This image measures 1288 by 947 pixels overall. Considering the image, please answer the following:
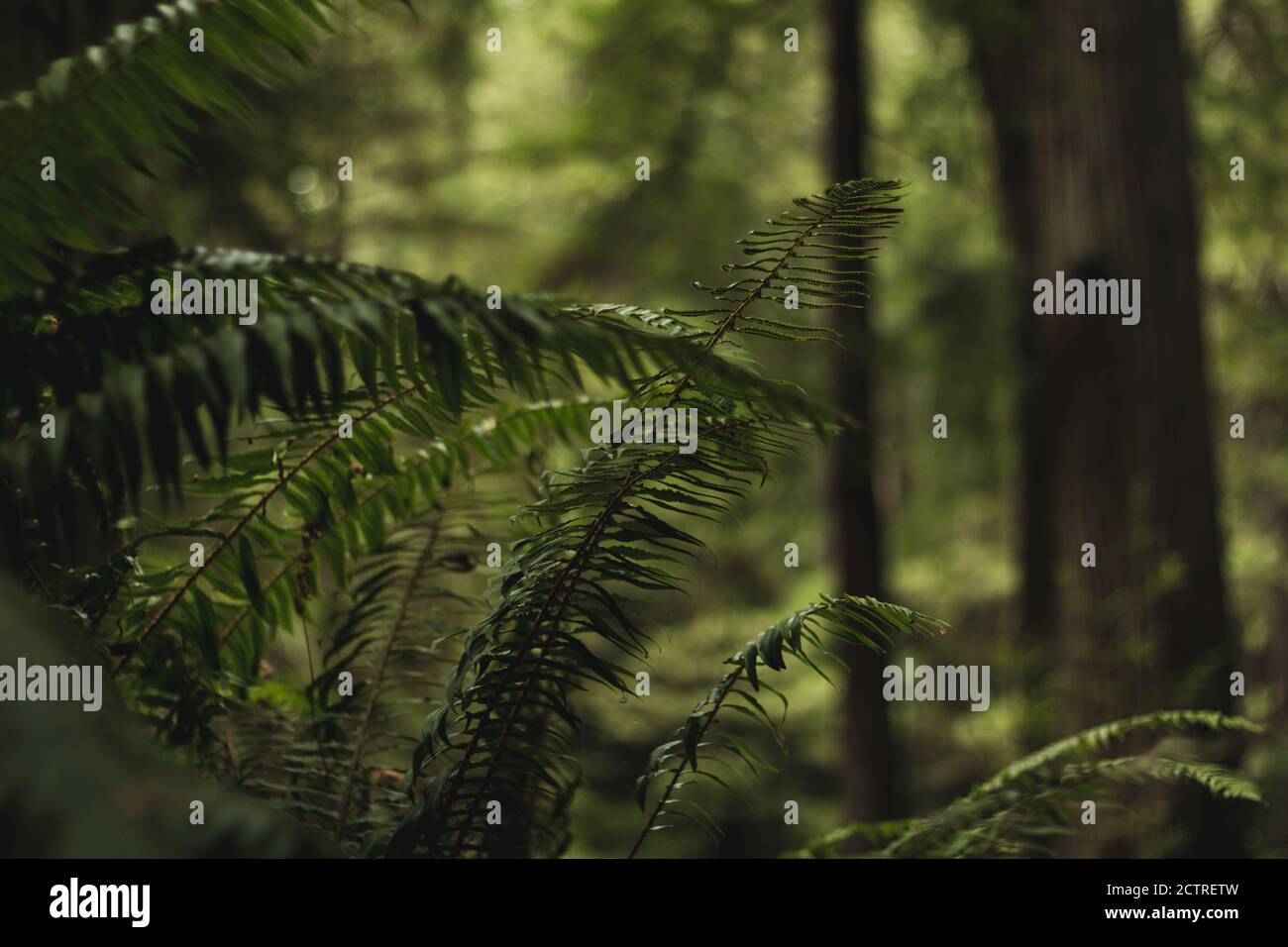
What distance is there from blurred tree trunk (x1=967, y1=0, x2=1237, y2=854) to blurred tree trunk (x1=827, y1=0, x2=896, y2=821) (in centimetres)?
63

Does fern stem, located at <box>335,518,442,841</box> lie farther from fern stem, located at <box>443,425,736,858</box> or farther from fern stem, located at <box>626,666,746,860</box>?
fern stem, located at <box>626,666,746,860</box>

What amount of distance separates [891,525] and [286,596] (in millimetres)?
7297

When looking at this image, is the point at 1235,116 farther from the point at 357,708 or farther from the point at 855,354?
the point at 357,708

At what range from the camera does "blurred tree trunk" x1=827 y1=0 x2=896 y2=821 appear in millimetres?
4355

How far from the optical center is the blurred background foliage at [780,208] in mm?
5285

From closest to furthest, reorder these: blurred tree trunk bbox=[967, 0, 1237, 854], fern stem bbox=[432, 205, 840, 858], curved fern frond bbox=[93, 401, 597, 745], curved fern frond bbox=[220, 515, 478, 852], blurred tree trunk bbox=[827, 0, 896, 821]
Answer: fern stem bbox=[432, 205, 840, 858] → curved fern frond bbox=[93, 401, 597, 745] → curved fern frond bbox=[220, 515, 478, 852] → blurred tree trunk bbox=[967, 0, 1237, 854] → blurred tree trunk bbox=[827, 0, 896, 821]

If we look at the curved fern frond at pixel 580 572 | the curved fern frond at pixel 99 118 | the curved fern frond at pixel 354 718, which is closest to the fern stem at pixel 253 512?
the curved fern frond at pixel 354 718

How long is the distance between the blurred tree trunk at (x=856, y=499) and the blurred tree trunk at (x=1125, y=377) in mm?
626

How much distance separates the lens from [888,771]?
4.38 meters

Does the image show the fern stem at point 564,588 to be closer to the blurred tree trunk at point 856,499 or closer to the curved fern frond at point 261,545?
the curved fern frond at point 261,545

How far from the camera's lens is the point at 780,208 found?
295 inches

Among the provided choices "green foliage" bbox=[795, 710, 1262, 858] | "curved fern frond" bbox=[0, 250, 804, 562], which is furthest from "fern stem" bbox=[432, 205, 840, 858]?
"green foliage" bbox=[795, 710, 1262, 858]
